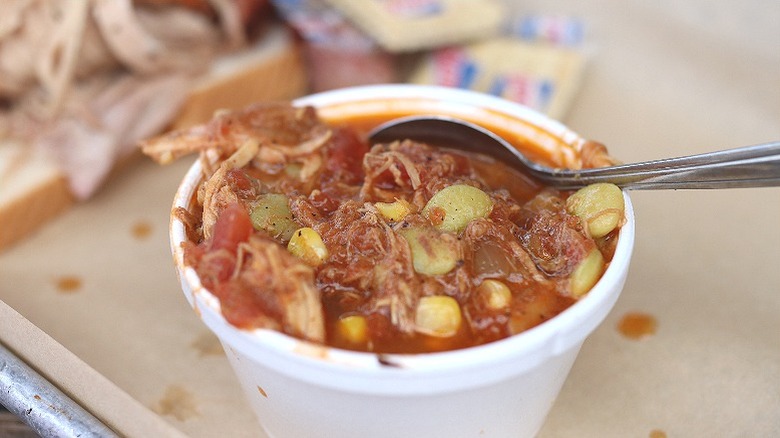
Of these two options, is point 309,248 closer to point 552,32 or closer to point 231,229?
point 231,229

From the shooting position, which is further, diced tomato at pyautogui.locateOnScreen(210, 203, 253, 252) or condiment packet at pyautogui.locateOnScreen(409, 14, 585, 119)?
condiment packet at pyautogui.locateOnScreen(409, 14, 585, 119)

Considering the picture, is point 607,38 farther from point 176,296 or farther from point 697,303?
point 176,296

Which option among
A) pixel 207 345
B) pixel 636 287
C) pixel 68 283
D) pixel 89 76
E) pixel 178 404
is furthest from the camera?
pixel 89 76

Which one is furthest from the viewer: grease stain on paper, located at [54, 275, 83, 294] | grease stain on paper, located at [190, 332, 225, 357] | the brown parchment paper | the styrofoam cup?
grease stain on paper, located at [54, 275, 83, 294]

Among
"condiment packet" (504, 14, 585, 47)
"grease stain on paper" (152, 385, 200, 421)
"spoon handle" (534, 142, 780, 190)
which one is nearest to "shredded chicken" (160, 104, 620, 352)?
"spoon handle" (534, 142, 780, 190)

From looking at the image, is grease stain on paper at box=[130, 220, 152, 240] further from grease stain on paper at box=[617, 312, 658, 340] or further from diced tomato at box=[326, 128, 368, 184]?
grease stain on paper at box=[617, 312, 658, 340]

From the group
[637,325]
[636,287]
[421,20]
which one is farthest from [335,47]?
[637,325]
